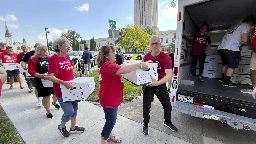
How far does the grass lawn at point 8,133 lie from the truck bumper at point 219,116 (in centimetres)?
301

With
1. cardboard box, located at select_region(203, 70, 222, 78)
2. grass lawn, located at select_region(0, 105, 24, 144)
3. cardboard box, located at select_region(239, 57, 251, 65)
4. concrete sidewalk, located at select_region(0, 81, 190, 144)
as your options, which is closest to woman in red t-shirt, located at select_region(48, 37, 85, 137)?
concrete sidewalk, located at select_region(0, 81, 190, 144)

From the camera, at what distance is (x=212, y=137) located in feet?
9.78

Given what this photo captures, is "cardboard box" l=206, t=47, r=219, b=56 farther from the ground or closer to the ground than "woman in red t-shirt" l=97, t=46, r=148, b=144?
farther from the ground

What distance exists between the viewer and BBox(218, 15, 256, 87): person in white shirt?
370 cm

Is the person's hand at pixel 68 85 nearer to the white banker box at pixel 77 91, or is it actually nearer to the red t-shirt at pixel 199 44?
the white banker box at pixel 77 91

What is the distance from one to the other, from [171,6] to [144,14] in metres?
93.8

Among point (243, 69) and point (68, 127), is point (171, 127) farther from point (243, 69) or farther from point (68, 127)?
point (243, 69)

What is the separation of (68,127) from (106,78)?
186cm

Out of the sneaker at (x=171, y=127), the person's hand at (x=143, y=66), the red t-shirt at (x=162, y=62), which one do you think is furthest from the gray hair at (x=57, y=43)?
the sneaker at (x=171, y=127)

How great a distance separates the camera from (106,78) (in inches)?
86.4

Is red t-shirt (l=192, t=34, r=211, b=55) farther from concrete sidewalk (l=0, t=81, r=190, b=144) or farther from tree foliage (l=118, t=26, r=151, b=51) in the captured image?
tree foliage (l=118, t=26, r=151, b=51)

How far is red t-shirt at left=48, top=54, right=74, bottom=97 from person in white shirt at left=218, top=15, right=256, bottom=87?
11.9 feet

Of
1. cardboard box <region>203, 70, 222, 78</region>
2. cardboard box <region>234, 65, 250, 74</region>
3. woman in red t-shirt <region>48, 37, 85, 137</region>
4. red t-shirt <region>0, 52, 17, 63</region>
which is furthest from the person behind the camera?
red t-shirt <region>0, 52, 17, 63</region>

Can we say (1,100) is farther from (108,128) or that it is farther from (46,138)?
(108,128)
